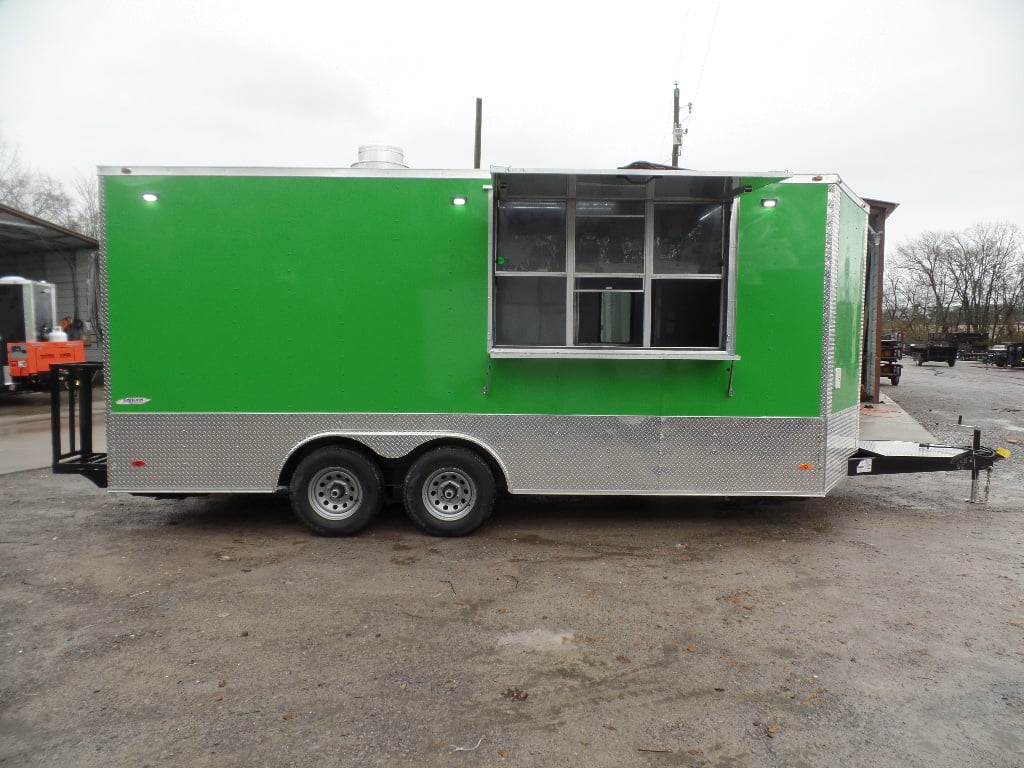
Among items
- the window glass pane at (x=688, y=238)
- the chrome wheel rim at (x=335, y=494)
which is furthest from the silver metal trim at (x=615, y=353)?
the chrome wheel rim at (x=335, y=494)

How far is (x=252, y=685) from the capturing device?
3.44m

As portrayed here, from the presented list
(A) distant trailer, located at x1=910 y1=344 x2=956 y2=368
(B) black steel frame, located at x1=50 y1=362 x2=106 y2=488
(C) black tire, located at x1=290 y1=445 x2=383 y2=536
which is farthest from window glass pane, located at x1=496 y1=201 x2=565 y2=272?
(A) distant trailer, located at x1=910 y1=344 x2=956 y2=368

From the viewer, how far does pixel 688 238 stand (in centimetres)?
565

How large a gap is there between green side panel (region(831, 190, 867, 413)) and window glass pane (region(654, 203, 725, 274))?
46.1 inches

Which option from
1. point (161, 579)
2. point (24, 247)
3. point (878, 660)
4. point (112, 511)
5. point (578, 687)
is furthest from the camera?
point (24, 247)

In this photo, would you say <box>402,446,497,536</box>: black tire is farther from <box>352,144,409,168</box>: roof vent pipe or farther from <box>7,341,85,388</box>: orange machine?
<box>7,341,85,388</box>: orange machine

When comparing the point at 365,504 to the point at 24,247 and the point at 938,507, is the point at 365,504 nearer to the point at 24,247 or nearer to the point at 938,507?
the point at 938,507

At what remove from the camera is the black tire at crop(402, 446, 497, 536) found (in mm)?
5730

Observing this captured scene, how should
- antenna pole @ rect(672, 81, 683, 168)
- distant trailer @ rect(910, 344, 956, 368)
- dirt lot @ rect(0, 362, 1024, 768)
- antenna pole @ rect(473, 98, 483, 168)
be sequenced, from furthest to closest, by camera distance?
distant trailer @ rect(910, 344, 956, 368)
antenna pole @ rect(672, 81, 683, 168)
antenna pole @ rect(473, 98, 483, 168)
dirt lot @ rect(0, 362, 1024, 768)

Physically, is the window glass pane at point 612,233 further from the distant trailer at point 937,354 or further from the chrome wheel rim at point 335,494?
the distant trailer at point 937,354

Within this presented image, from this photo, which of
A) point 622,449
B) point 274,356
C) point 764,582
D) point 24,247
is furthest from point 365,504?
point 24,247

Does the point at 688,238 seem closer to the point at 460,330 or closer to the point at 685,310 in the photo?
the point at 685,310

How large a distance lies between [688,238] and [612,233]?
632mm

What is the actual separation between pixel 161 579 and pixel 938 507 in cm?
724
